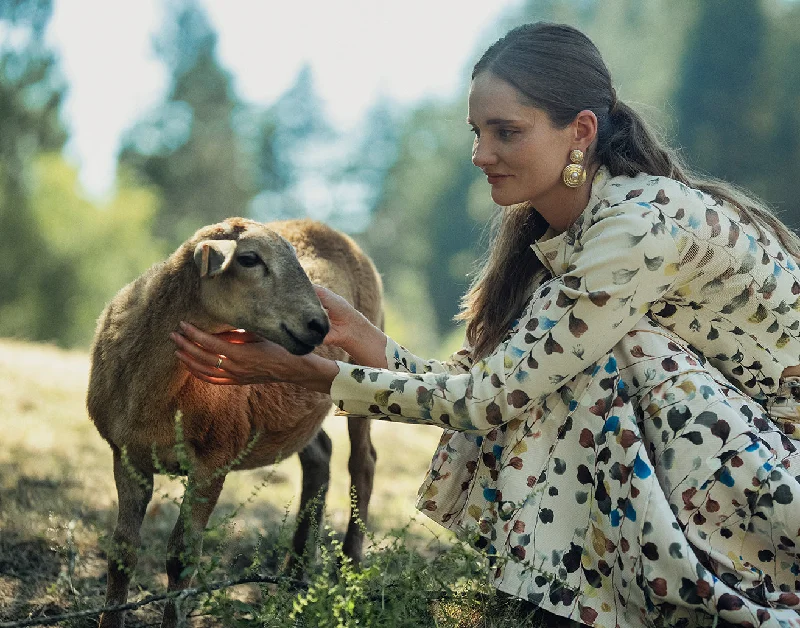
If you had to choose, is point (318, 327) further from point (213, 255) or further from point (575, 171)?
point (575, 171)

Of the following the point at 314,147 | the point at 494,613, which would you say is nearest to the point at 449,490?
the point at 494,613

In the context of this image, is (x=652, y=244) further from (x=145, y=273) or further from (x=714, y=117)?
(x=714, y=117)

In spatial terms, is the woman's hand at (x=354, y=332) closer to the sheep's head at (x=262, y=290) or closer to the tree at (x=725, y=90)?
the sheep's head at (x=262, y=290)

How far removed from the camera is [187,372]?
3922 mm

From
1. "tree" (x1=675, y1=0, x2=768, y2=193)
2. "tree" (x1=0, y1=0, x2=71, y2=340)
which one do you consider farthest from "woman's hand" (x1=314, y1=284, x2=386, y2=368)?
"tree" (x1=675, y1=0, x2=768, y2=193)

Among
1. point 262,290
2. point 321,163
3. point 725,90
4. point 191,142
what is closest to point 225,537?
point 262,290

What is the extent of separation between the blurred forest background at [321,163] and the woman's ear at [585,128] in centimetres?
55

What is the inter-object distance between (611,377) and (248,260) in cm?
153

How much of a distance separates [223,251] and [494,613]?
177 cm

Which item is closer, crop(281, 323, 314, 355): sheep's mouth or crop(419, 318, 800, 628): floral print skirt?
crop(419, 318, 800, 628): floral print skirt

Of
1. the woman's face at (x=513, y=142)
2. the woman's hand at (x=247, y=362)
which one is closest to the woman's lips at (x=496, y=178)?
the woman's face at (x=513, y=142)

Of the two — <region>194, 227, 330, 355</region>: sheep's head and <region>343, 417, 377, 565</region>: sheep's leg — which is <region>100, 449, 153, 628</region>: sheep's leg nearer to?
<region>194, 227, 330, 355</region>: sheep's head

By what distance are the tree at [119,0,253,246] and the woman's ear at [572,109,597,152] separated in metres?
43.7

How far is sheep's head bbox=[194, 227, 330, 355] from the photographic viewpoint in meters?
3.57
